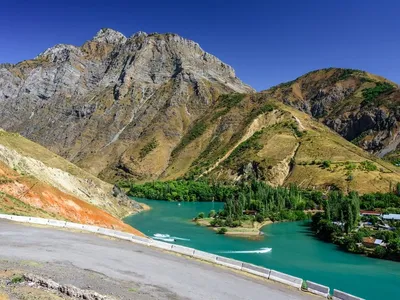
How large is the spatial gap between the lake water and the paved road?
32.1m

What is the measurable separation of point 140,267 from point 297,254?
54240 mm

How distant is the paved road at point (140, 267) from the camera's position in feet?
65.9

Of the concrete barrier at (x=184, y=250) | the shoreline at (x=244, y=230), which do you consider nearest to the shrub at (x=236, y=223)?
the shoreline at (x=244, y=230)

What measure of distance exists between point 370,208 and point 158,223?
6437cm

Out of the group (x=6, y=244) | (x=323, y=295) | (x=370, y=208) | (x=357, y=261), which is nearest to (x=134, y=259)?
(x=6, y=244)

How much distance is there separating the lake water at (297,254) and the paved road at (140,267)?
105 feet

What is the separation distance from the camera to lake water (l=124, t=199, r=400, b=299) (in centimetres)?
5381

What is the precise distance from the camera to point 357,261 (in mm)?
66625

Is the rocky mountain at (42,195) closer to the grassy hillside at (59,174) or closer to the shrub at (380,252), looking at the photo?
the grassy hillside at (59,174)

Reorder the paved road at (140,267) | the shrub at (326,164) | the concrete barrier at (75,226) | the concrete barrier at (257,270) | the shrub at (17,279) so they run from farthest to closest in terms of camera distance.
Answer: the shrub at (326,164), the concrete barrier at (75,226), the concrete barrier at (257,270), the paved road at (140,267), the shrub at (17,279)

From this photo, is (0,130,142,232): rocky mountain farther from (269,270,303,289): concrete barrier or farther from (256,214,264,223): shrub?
(256,214,264,223): shrub

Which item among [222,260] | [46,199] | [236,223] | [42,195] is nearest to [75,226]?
[222,260]

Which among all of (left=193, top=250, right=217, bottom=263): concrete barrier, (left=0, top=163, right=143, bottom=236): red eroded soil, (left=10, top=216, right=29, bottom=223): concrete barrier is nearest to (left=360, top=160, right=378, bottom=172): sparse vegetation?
(left=0, top=163, right=143, bottom=236): red eroded soil

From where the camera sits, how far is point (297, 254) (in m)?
71.6
